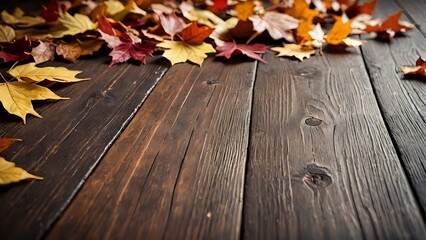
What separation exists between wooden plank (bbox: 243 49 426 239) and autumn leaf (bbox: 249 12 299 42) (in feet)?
1.02

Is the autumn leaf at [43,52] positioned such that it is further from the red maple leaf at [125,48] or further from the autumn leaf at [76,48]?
the red maple leaf at [125,48]

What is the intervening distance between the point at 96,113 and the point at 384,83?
28.7 inches

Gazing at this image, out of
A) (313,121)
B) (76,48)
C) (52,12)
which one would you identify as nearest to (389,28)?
(313,121)

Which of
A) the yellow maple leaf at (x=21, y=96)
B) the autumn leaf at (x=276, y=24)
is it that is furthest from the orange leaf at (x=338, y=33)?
the yellow maple leaf at (x=21, y=96)

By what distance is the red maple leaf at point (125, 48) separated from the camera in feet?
3.83

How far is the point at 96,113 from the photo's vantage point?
0.89 meters

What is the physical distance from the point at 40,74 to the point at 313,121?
0.66m

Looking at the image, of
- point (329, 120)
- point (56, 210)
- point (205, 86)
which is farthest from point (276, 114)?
point (56, 210)

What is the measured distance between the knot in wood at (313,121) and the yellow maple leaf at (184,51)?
41 centimetres

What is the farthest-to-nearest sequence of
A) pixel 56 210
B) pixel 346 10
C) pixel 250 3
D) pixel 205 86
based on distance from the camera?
pixel 346 10 < pixel 250 3 < pixel 205 86 < pixel 56 210

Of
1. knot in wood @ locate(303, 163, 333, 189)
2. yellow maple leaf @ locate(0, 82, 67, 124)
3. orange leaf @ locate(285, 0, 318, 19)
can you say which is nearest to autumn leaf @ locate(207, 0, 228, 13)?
orange leaf @ locate(285, 0, 318, 19)

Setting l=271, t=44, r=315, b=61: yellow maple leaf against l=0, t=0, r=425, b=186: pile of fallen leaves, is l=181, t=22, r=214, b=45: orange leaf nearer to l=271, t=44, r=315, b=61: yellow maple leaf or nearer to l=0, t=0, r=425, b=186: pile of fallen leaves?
l=0, t=0, r=425, b=186: pile of fallen leaves

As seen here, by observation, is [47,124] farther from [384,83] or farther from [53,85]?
[384,83]

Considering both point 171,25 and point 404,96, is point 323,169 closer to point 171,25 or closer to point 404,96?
point 404,96
